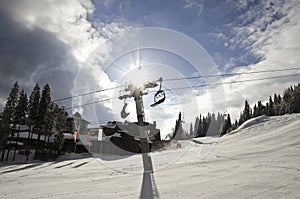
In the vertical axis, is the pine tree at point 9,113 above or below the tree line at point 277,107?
below

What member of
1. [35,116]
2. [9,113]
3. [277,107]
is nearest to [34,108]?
[35,116]

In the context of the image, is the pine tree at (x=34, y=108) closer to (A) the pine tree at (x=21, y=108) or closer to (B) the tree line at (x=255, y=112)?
(A) the pine tree at (x=21, y=108)

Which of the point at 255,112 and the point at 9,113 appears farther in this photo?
the point at 255,112

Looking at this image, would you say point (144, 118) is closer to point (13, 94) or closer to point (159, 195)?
point (159, 195)

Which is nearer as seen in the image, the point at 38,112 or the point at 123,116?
the point at 123,116

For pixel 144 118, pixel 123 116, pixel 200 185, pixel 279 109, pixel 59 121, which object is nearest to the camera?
pixel 200 185

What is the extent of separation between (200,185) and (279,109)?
10311 centimetres

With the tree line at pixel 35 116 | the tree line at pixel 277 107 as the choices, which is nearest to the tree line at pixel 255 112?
the tree line at pixel 277 107

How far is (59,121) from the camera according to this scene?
49188mm

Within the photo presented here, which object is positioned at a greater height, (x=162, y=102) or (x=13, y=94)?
(x=13, y=94)

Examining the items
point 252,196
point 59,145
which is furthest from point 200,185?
point 59,145

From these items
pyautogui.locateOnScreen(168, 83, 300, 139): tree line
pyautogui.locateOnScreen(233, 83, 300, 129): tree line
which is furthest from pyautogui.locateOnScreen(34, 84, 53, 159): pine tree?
pyautogui.locateOnScreen(233, 83, 300, 129): tree line

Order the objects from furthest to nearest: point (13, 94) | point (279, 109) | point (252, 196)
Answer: point (279, 109) → point (13, 94) → point (252, 196)

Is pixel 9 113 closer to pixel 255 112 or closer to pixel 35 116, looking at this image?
pixel 35 116
